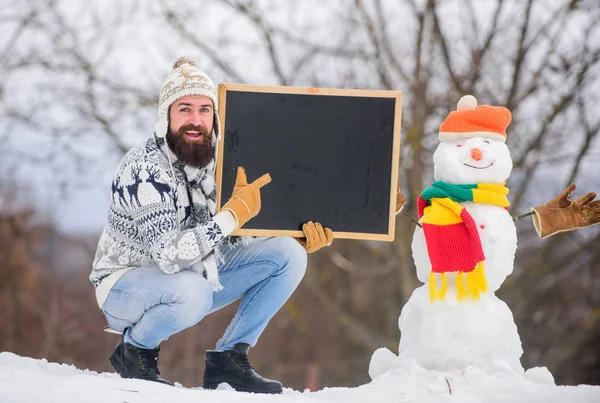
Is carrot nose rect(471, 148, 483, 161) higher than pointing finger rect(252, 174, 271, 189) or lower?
higher

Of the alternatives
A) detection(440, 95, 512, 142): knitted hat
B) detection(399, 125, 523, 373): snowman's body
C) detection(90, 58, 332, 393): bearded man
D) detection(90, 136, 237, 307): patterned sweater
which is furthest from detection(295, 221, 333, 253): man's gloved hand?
detection(440, 95, 512, 142): knitted hat

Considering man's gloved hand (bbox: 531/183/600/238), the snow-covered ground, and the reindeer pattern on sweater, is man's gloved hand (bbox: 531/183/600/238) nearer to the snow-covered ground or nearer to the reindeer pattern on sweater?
the snow-covered ground

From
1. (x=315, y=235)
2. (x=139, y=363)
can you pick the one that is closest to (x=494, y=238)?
(x=315, y=235)

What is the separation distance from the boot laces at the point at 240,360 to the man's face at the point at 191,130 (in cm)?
76

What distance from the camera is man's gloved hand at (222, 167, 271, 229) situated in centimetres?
283

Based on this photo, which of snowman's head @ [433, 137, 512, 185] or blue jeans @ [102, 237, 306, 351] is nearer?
blue jeans @ [102, 237, 306, 351]

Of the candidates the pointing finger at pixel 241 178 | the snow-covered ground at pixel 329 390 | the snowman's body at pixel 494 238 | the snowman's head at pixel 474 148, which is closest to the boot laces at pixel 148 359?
the snow-covered ground at pixel 329 390

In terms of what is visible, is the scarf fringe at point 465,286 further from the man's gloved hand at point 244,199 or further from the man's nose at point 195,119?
the man's nose at point 195,119

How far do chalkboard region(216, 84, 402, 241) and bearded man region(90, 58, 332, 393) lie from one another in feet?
0.22

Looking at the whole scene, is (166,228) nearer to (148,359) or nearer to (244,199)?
(244,199)

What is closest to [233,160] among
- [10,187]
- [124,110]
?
[124,110]

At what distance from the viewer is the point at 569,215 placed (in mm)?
3186

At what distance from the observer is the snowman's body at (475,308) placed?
3059 mm

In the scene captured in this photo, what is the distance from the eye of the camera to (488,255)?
3098 mm
